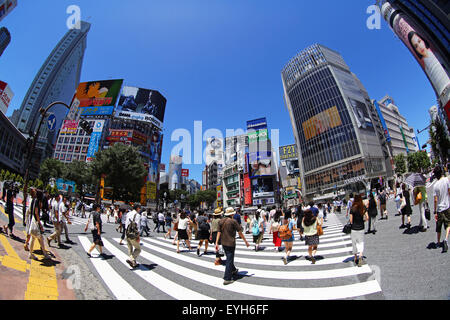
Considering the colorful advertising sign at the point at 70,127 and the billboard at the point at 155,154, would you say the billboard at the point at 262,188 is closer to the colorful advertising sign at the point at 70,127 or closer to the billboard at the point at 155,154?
the billboard at the point at 155,154

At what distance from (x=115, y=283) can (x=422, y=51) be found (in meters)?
58.3

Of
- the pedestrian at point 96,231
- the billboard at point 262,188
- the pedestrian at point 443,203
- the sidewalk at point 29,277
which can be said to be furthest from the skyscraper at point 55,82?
the pedestrian at point 443,203

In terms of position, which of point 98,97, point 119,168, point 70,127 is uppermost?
point 98,97

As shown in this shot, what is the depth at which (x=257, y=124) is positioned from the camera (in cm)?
8100

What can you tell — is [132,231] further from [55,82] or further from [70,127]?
[55,82]

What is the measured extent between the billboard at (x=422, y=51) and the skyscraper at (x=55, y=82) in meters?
125

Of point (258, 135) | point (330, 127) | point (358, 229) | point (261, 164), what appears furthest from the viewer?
point (258, 135)

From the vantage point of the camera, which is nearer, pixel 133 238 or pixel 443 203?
pixel 443 203

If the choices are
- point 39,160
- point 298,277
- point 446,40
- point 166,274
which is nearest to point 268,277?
point 298,277

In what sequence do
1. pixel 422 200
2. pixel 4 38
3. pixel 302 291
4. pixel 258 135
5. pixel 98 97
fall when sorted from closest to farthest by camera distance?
pixel 302 291
pixel 422 200
pixel 98 97
pixel 4 38
pixel 258 135

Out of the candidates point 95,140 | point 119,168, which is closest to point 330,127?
point 119,168

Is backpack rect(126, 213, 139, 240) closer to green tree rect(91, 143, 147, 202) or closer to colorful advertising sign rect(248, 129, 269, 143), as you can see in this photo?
green tree rect(91, 143, 147, 202)

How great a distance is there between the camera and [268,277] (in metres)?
4.68
